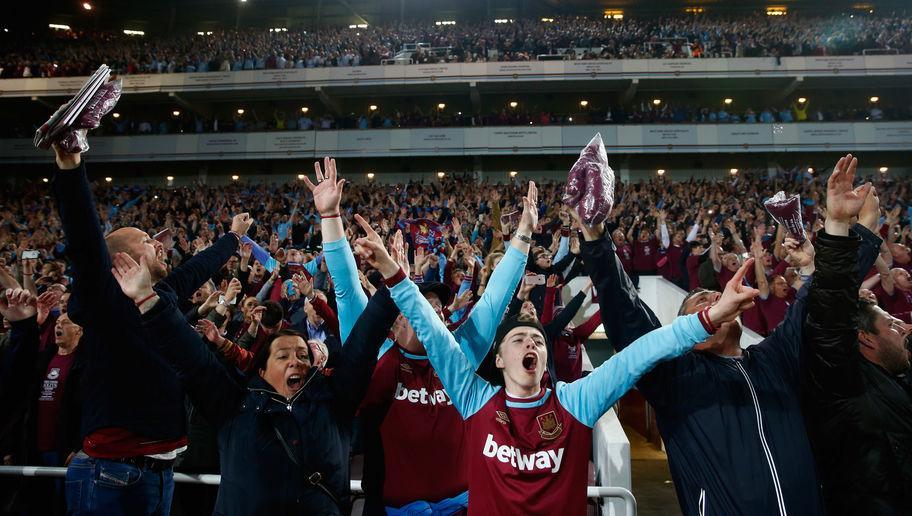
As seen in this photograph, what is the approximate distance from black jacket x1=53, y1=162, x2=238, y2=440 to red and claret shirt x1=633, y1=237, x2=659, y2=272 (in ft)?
30.2

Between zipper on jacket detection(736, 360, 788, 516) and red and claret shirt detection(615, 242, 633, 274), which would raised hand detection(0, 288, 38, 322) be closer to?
zipper on jacket detection(736, 360, 788, 516)

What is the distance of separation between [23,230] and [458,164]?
48.2 ft

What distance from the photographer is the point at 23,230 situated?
13.4 m

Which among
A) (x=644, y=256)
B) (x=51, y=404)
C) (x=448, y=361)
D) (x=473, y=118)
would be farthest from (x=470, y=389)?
(x=473, y=118)

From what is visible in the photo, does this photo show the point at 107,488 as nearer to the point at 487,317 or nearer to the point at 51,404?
the point at 487,317

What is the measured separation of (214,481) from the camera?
2777 mm

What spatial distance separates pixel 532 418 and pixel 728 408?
667mm

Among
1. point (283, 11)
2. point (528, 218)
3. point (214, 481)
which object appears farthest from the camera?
point (283, 11)

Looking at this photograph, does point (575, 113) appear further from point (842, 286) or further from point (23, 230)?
point (842, 286)

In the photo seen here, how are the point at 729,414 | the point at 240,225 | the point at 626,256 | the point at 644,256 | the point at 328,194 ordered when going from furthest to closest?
the point at 644,256 → the point at 626,256 → the point at 240,225 → the point at 328,194 → the point at 729,414

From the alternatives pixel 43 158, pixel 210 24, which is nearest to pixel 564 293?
pixel 43 158

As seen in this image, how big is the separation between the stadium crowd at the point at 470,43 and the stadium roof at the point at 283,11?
44.0 inches

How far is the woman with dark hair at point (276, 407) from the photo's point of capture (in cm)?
181

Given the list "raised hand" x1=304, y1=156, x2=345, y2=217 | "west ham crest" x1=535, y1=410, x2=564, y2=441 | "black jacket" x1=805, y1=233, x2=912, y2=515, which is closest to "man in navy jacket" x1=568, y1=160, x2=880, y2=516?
"black jacket" x1=805, y1=233, x2=912, y2=515
